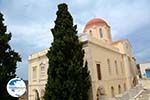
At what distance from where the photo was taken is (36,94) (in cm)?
2980

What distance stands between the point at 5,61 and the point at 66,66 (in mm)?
5444

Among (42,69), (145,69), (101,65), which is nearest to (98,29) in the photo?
(101,65)

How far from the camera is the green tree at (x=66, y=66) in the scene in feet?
61.4

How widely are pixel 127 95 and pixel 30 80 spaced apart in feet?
48.6

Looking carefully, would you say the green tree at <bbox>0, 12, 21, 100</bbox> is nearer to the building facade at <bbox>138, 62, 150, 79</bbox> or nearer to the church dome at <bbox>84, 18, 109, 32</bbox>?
the church dome at <bbox>84, 18, 109, 32</bbox>

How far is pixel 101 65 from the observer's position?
79.6ft

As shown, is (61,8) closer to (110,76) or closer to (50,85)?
(50,85)

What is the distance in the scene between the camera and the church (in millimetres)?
22844

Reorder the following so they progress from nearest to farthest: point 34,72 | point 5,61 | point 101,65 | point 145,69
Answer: point 5,61 < point 101,65 < point 34,72 < point 145,69

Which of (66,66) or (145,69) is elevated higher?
(145,69)

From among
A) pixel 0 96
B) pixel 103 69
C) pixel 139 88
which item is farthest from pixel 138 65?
pixel 0 96

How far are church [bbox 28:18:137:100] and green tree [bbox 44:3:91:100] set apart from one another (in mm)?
2476

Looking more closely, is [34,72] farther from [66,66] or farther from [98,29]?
[66,66]

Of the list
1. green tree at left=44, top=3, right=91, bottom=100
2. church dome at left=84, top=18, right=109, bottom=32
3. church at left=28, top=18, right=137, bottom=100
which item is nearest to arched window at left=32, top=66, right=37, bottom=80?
church at left=28, top=18, right=137, bottom=100
